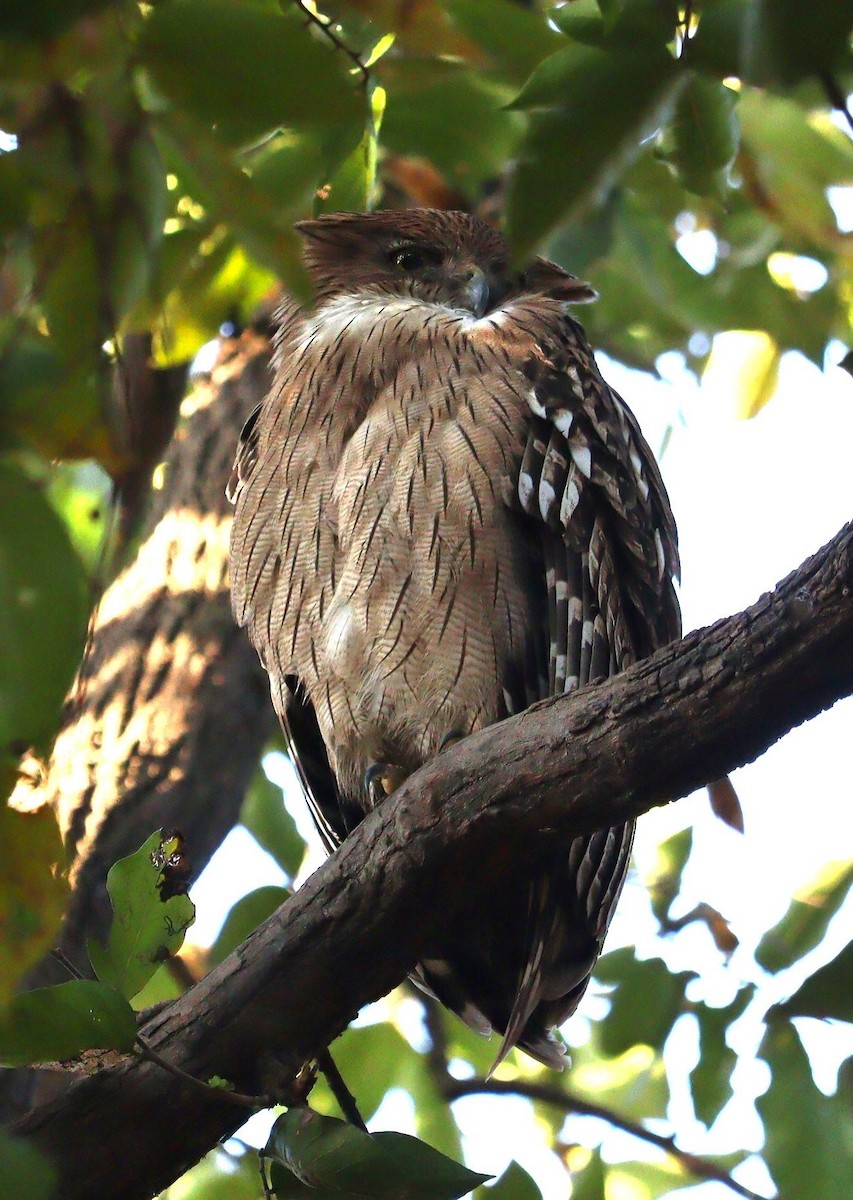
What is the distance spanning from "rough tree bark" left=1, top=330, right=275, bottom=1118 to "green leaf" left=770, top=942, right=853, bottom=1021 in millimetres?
1557

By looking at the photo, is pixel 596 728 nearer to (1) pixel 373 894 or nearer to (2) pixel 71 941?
(1) pixel 373 894

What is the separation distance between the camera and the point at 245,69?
70 cm

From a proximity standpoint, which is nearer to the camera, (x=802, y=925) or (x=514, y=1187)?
(x=514, y=1187)

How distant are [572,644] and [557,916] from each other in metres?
0.52

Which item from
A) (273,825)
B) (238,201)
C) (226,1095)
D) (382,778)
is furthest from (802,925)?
(238,201)

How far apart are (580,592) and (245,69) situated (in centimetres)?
187

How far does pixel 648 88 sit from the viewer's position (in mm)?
811

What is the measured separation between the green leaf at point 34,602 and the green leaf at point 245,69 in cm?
23

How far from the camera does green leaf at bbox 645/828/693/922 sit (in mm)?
3195

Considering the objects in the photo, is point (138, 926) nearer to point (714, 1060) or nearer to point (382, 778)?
point (382, 778)

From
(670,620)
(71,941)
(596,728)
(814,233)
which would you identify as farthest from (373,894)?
(814,233)

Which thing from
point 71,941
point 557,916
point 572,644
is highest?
point 71,941

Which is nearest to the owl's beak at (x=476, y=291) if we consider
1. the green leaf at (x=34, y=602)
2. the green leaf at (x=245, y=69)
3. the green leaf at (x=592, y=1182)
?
the green leaf at (x=592, y=1182)

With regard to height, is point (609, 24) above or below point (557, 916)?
below
